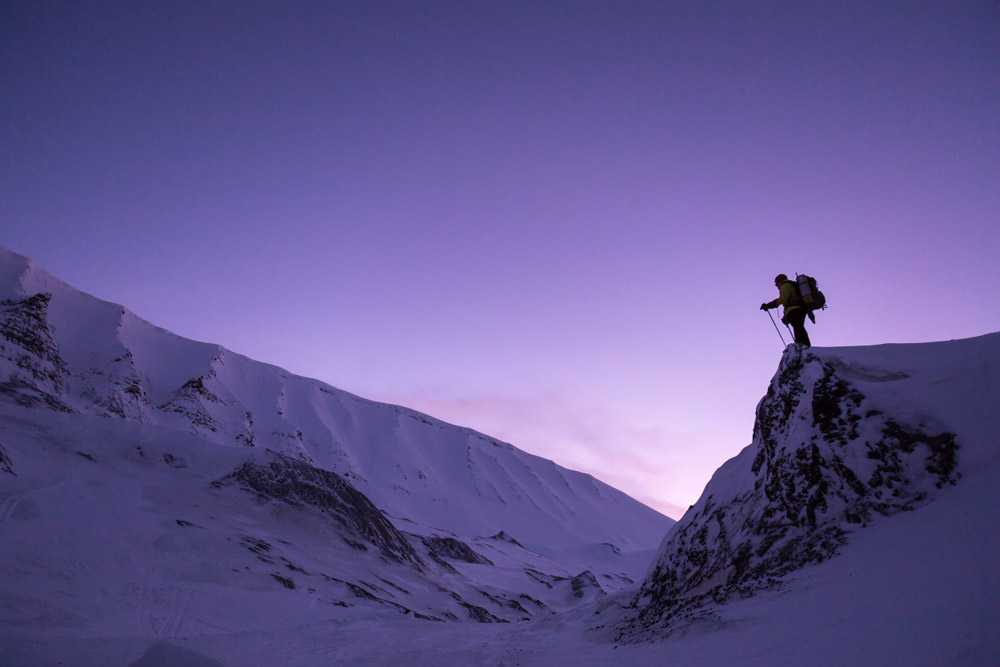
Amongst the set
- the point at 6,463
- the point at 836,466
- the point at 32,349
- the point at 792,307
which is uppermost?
the point at 792,307

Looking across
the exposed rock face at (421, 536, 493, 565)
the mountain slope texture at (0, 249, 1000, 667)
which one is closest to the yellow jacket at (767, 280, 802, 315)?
the mountain slope texture at (0, 249, 1000, 667)

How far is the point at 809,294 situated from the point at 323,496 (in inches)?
1301

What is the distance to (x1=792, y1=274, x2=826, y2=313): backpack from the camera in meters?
12.8

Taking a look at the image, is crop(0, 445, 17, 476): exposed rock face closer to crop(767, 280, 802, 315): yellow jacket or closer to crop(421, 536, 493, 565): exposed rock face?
crop(421, 536, 493, 565): exposed rock face

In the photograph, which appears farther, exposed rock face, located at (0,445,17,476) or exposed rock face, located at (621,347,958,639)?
exposed rock face, located at (0,445,17,476)

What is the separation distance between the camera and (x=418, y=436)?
113 meters

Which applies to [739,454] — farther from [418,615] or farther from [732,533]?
[418,615]

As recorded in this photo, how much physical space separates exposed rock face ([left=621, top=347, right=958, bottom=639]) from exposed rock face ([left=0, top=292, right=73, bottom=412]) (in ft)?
186

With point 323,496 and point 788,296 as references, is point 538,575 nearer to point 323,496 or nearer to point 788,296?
point 323,496

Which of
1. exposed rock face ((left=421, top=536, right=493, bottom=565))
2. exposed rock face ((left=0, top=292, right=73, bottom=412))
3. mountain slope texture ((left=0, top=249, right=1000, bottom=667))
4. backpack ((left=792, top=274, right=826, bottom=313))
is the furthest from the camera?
exposed rock face ((left=0, top=292, right=73, bottom=412))

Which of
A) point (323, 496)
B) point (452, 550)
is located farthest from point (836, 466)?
point (452, 550)

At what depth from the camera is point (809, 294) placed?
1276 centimetres

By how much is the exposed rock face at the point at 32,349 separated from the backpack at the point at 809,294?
5882cm

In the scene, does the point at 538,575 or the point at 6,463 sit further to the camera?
the point at 538,575
